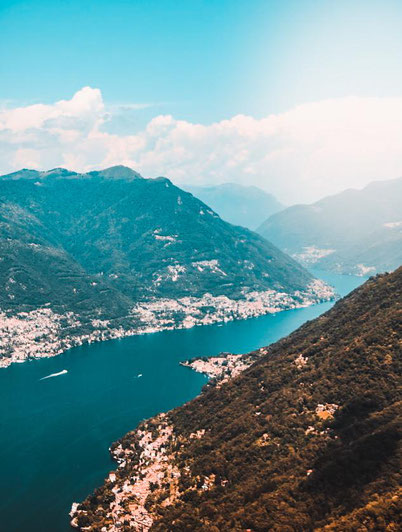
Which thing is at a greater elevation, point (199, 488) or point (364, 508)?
point (199, 488)

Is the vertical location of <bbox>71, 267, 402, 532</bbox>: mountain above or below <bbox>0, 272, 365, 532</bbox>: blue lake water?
below

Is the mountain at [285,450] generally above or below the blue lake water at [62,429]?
below

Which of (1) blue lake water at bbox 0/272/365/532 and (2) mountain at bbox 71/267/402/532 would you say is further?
(1) blue lake water at bbox 0/272/365/532

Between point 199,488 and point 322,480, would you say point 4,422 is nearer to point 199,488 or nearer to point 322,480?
point 199,488

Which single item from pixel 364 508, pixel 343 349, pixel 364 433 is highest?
pixel 343 349

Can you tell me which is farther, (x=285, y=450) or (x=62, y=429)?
(x=62, y=429)

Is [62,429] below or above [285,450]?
above

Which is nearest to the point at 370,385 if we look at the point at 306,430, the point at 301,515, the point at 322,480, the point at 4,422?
the point at 306,430

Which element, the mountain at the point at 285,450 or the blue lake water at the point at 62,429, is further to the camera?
the blue lake water at the point at 62,429
